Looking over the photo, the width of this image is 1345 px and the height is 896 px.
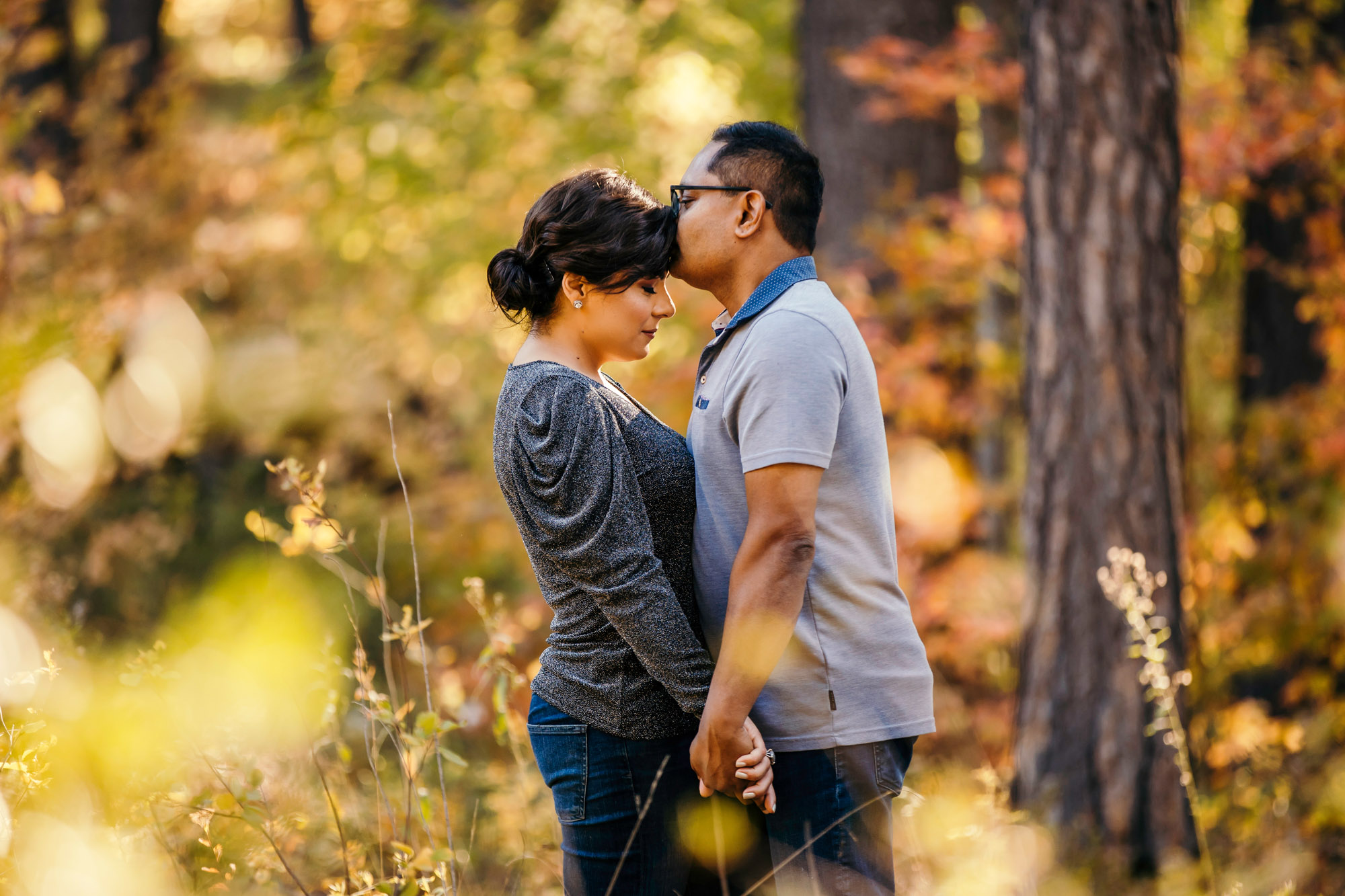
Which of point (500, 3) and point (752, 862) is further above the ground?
point (500, 3)

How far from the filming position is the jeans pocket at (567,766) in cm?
188

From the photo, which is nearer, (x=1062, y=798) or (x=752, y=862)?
(x=752, y=862)

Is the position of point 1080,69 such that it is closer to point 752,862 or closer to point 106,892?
point 752,862

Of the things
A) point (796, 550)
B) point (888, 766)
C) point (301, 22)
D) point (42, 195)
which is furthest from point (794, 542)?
A: point (301, 22)

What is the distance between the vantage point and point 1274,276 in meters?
5.45

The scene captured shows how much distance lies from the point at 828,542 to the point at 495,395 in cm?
674

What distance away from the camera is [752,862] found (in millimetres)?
1991

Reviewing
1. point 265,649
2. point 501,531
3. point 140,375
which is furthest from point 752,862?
point 140,375

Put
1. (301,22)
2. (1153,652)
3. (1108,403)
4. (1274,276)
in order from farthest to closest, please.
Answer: (301,22), (1274,276), (1108,403), (1153,652)

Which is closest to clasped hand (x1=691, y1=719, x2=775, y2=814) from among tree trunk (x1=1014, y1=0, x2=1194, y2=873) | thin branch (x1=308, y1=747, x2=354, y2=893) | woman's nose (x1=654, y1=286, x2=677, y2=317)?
thin branch (x1=308, y1=747, x2=354, y2=893)

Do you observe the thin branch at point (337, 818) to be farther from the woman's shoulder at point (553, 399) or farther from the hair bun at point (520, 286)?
the hair bun at point (520, 286)

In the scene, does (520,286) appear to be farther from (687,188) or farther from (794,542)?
(794,542)

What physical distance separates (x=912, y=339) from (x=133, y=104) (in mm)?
5548

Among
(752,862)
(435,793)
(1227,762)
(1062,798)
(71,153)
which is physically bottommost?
(1227,762)
